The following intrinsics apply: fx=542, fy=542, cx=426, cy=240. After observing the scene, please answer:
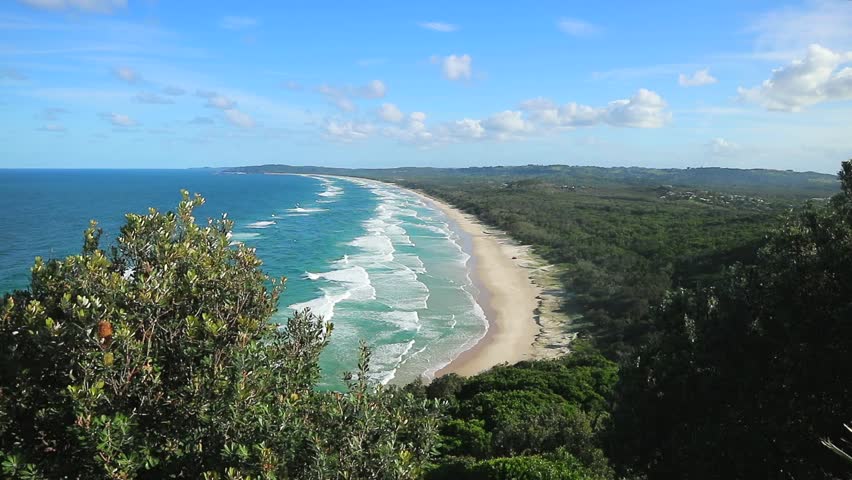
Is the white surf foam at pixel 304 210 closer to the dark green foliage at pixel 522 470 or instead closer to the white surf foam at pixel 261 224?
the white surf foam at pixel 261 224

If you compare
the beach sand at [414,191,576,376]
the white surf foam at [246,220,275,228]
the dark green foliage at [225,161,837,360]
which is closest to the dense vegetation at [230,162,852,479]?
the dark green foliage at [225,161,837,360]

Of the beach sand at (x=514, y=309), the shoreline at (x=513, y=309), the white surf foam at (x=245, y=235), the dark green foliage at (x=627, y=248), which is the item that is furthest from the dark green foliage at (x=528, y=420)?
the white surf foam at (x=245, y=235)

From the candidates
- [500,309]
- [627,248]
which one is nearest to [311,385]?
[500,309]

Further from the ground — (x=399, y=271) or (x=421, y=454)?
(x=421, y=454)

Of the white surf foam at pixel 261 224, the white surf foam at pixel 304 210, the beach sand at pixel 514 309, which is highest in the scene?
the white surf foam at pixel 304 210

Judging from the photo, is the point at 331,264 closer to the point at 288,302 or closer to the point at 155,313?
the point at 288,302

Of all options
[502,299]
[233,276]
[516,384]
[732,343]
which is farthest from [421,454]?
[502,299]
